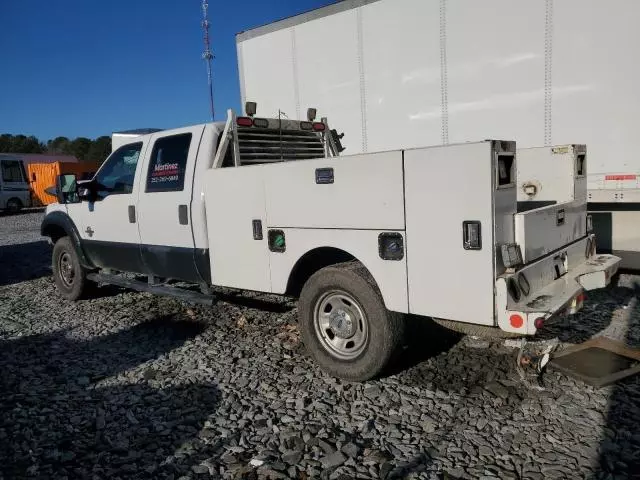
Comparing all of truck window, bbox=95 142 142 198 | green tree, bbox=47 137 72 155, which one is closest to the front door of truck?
truck window, bbox=95 142 142 198

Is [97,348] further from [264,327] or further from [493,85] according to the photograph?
[493,85]

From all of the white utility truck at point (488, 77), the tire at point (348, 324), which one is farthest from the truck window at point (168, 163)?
the white utility truck at point (488, 77)

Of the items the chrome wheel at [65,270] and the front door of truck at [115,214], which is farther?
the chrome wheel at [65,270]

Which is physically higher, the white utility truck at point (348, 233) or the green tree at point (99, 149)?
the green tree at point (99, 149)

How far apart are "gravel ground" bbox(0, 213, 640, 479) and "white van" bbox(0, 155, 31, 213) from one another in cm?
2410

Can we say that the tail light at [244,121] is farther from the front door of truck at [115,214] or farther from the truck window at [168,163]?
the front door of truck at [115,214]

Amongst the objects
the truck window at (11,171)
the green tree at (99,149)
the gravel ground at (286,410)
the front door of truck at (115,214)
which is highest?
the green tree at (99,149)

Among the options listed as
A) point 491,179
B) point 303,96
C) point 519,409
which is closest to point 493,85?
point 303,96

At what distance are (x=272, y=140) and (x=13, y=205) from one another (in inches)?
1017

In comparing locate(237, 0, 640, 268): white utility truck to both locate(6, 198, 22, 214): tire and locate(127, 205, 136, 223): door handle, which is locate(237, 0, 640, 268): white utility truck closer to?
locate(127, 205, 136, 223): door handle

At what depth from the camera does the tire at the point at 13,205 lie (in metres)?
26.9

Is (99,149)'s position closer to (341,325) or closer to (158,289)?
(158,289)

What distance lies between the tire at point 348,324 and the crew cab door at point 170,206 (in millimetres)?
1432

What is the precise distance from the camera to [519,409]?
369 centimetres
